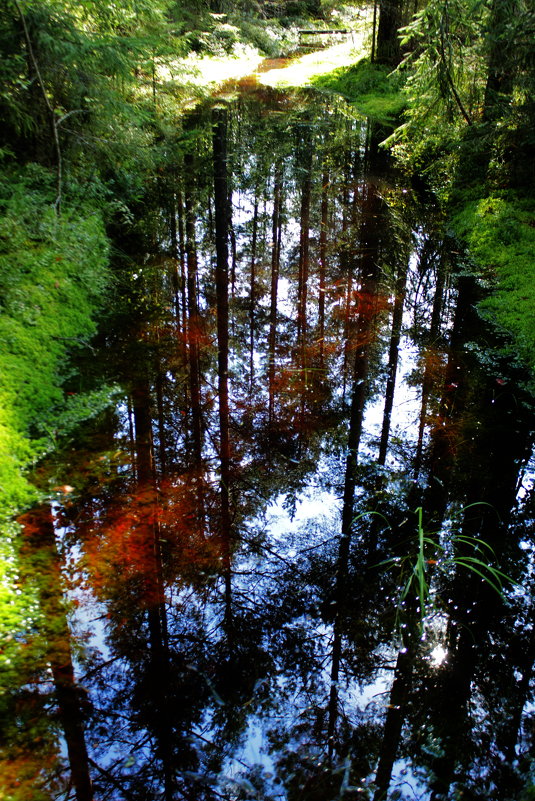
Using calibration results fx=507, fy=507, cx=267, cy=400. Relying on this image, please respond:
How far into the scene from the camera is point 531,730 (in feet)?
10.1

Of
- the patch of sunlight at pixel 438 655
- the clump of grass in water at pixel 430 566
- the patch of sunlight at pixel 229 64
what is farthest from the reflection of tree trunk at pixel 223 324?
the patch of sunlight at pixel 229 64

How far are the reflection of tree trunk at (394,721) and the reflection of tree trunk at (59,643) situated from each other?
1600 mm

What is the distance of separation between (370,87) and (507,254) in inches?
666

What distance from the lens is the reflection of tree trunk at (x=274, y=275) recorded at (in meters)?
6.74

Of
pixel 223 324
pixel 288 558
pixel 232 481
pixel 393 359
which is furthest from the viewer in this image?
pixel 223 324

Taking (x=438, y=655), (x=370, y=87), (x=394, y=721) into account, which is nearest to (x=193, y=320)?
(x=438, y=655)

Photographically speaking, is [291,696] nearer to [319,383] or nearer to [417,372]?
[319,383]

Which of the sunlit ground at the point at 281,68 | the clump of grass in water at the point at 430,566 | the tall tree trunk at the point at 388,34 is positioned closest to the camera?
the clump of grass in water at the point at 430,566

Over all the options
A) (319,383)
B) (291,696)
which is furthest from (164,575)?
(319,383)

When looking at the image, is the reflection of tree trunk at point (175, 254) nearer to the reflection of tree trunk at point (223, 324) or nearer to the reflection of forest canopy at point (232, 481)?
the reflection of forest canopy at point (232, 481)

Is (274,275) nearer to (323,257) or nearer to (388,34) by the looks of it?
(323,257)

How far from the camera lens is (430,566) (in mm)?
4180

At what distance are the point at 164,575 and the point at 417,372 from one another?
4422mm

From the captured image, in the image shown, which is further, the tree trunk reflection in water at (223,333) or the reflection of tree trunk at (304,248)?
the reflection of tree trunk at (304,248)
